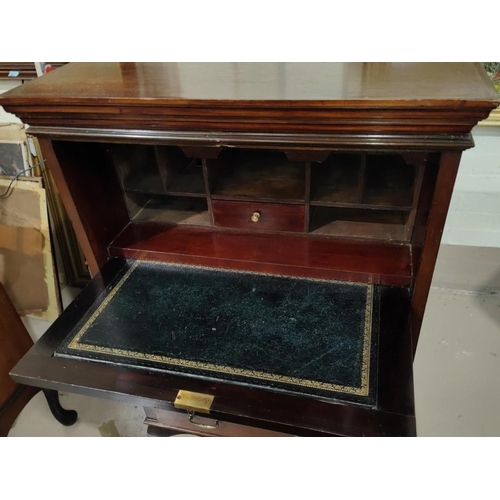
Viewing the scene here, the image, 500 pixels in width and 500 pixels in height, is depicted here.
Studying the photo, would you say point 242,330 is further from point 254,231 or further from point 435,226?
point 435,226

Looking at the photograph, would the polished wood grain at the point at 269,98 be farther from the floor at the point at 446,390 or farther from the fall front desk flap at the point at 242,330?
the floor at the point at 446,390

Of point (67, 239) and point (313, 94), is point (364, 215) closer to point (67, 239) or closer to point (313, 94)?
point (313, 94)

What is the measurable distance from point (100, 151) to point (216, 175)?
0.27 m

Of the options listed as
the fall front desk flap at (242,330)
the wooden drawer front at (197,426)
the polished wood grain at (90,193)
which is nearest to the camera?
the fall front desk flap at (242,330)

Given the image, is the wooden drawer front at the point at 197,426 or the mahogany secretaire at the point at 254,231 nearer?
the mahogany secretaire at the point at 254,231

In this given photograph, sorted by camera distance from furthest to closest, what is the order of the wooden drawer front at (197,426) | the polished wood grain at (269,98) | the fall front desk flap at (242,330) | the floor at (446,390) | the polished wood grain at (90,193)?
the floor at (446,390) < the wooden drawer front at (197,426) < the polished wood grain at (90,193) < the fall front desk flap at (242,330) < the polished wood grain at (269,98)

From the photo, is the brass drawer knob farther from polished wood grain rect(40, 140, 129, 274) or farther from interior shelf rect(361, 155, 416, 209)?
polished wood grain rect(40, 140, 129, 274)

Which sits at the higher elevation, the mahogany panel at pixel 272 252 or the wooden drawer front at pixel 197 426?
the mahogany panel at pixel 272 252

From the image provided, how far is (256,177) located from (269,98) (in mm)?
386

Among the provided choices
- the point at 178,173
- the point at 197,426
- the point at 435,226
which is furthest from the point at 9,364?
the point at 435,226

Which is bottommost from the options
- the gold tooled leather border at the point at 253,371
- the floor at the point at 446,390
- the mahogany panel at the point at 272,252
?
the floor at the point at 446,390

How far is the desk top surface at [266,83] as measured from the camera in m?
0.67

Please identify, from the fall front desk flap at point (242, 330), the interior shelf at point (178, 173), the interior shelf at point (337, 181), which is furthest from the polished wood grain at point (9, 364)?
the interior shelf at point (337, 181)

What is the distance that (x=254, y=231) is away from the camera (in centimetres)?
107
